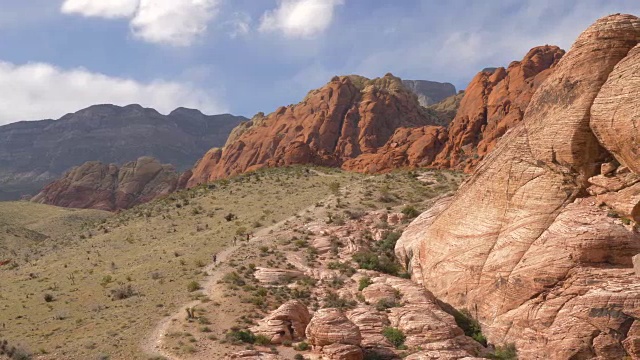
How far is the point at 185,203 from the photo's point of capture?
217 feet

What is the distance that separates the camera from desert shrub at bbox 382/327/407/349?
24.7 m

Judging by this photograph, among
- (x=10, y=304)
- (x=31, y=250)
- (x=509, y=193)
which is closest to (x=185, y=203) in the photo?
(x=31, y=250)

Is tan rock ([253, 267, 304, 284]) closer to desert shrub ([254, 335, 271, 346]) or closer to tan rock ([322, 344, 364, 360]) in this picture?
desert shrub ([254, 335, 271, 346])

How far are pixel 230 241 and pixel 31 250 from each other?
92.9 ft

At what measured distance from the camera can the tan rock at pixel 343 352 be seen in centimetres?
2341

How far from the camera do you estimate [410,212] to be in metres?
43.4

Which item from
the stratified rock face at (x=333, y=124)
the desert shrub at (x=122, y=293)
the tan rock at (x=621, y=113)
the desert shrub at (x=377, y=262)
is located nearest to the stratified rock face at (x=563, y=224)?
the tan rock at (x=621, y=113)

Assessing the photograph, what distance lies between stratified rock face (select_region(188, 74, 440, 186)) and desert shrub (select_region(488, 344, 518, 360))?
74810 millimetres

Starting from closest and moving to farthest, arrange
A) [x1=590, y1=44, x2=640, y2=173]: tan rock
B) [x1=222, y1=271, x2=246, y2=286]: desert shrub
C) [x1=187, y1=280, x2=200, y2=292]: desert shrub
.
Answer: [x1=590, y1=44, x2=640, y2=173]: tan rock < [x1=222, y1=271, x2=246, y2=286]: desert shrub < [x1=187, y1=280, x2=200, y2=292]: desert shrub

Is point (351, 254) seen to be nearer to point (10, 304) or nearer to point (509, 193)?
point (509, 193)

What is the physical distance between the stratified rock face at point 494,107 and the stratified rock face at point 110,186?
79.6m

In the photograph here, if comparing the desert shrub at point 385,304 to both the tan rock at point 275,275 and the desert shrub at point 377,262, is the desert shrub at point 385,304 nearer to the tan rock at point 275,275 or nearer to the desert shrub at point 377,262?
the desert shrub at point 377,262

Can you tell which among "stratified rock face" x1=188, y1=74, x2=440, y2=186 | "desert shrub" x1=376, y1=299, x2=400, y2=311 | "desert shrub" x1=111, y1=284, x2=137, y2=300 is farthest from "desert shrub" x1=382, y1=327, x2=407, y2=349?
"stratified rock face" x1=188, y1=74, x2=440, y2=186

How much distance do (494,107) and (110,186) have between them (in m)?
107
